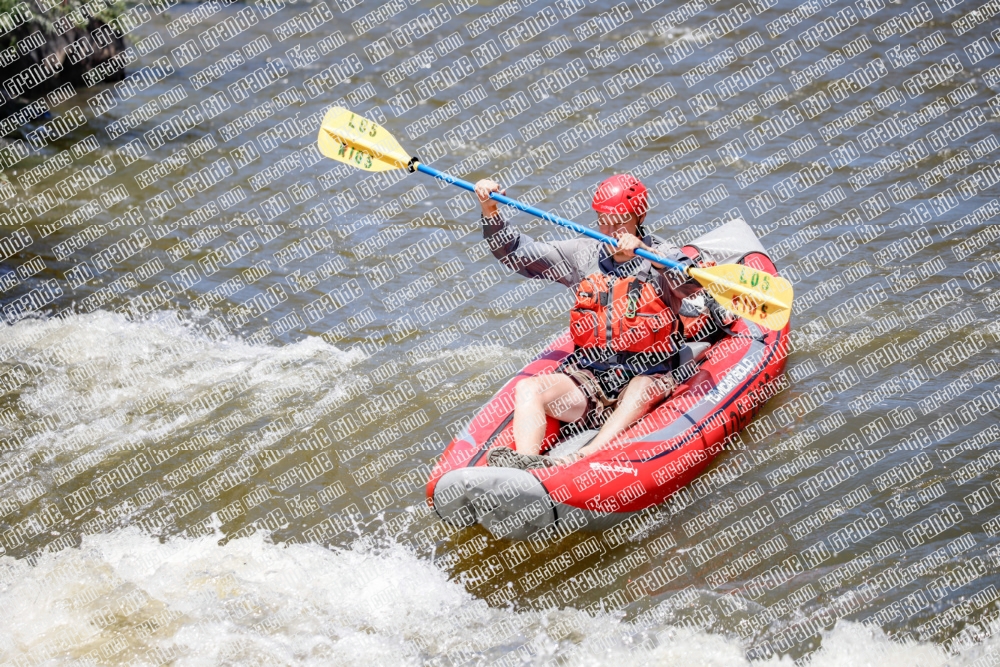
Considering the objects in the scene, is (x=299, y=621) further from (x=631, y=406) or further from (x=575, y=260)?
(x=575, y=260)

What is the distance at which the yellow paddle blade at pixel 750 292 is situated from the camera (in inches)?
188

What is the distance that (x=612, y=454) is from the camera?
465 centimetres

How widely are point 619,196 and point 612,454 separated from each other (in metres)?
1.15

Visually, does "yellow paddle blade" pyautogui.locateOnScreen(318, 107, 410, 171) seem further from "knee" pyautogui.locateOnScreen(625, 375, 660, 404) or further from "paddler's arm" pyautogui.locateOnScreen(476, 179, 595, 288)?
"knee" pyautogui.locateOnScreen(625, 375, 660, 404)

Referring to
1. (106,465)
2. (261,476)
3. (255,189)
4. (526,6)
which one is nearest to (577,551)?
(261,476)

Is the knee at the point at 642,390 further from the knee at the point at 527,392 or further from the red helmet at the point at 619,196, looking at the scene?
the red helmet at the point at 619,196

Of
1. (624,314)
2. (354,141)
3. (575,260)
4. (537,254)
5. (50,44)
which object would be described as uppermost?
(50,44)

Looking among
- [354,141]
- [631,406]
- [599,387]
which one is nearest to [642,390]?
[631,406]

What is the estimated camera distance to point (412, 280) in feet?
23.7

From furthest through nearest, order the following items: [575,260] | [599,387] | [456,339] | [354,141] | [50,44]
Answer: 1. [50,44]
2. [456,339]
3. [354,141]
4. [575,260]
5. [599,387]

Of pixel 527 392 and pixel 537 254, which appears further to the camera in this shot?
Answer: pixel 537 254

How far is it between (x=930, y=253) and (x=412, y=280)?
3344 mm

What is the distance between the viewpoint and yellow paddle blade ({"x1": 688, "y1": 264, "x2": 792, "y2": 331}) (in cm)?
478

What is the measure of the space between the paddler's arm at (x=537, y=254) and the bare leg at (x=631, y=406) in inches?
23.8
